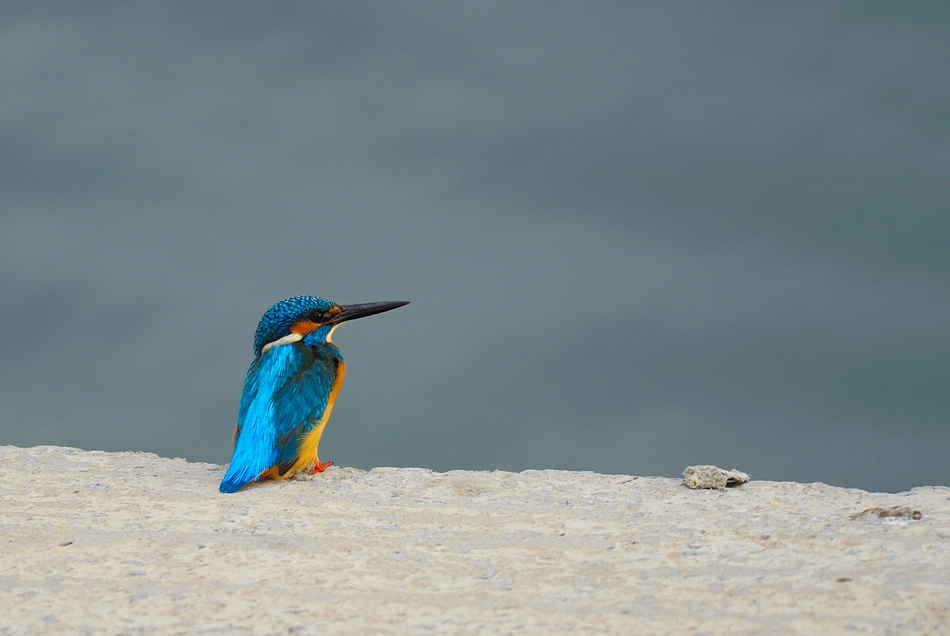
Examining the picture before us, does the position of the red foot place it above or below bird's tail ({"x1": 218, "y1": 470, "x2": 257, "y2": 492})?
above

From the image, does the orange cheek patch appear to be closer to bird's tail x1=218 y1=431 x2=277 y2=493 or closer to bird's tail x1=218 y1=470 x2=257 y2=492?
bird's tail x1=218 y1=431 x2=277 y2=493

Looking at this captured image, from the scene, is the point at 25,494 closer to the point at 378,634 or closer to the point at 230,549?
Answer: the point at 230,549

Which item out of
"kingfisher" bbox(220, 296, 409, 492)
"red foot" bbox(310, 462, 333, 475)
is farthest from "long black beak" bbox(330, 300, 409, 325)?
"red foot" bbox(310, 462, 333, 475)

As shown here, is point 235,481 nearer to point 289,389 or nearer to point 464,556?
point 289,389

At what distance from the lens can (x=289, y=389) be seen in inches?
215

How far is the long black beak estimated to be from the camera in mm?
5910

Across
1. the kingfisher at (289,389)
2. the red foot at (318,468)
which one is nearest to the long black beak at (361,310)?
the kingfisher at (289,389)

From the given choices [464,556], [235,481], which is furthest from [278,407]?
[464,556]

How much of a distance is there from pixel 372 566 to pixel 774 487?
2.60 metres

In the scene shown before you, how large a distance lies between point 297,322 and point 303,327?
0.16ft

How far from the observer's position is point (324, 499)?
5195mm

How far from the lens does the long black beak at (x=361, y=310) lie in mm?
5910

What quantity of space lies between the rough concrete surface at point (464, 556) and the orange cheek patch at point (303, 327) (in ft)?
2.98

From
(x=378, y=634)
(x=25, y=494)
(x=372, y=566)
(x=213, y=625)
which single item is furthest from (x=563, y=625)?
(x=25, y=494)
